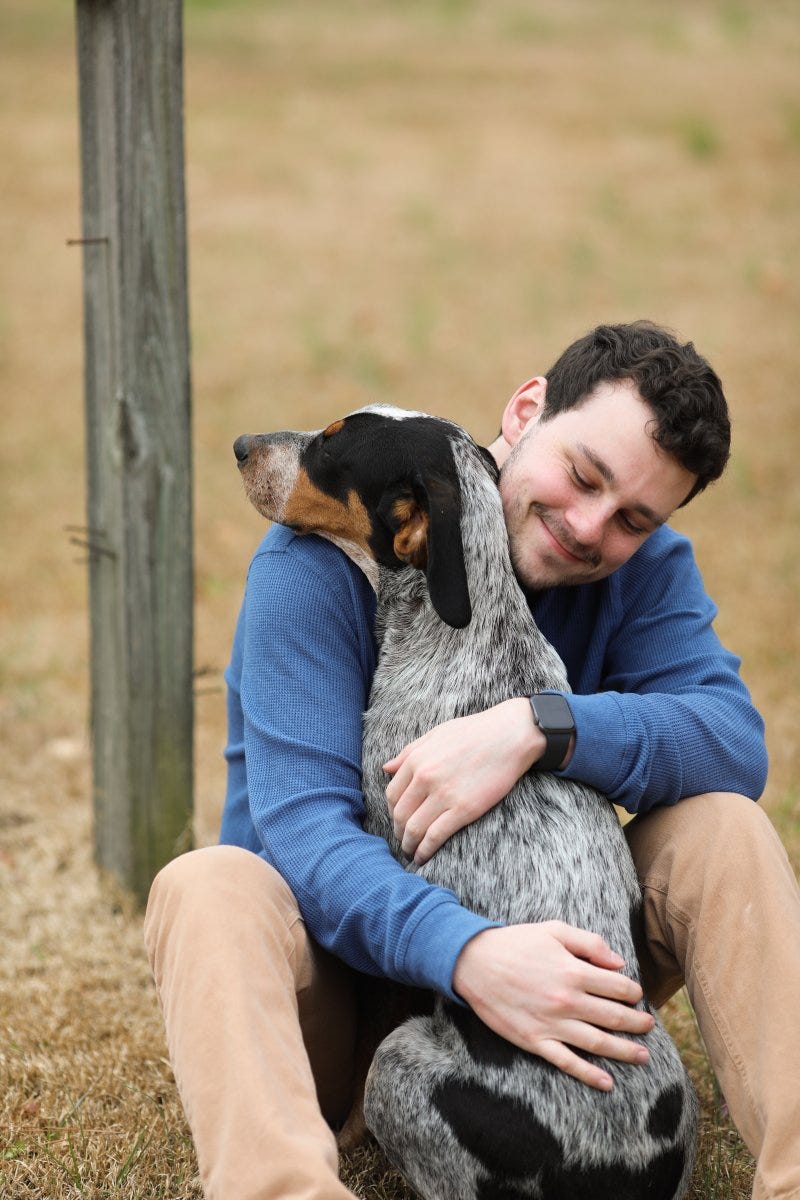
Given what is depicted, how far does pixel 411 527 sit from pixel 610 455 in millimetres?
469

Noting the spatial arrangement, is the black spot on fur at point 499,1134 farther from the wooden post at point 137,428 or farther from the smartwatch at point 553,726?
the wooden post at point 137,428

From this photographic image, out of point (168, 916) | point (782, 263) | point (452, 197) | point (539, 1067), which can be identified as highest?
point (452, 197)

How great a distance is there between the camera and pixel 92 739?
14.8 feet

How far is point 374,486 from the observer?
2996mm

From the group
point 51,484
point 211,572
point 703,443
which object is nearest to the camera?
point 703,443

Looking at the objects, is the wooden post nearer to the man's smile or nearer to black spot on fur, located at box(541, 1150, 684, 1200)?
the man's smile

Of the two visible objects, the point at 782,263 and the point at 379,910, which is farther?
the point at 782,263

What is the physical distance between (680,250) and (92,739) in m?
9.10

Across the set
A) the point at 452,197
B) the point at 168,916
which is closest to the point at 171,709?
the point at 168,916

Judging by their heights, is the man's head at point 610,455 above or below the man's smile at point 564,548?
above

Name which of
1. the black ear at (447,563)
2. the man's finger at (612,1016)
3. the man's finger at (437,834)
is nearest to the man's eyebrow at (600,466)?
the black ear at (447,563)

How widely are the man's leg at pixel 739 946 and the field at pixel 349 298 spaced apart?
527 mm

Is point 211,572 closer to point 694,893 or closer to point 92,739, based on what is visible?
point 92,739

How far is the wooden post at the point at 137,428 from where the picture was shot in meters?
3.86
